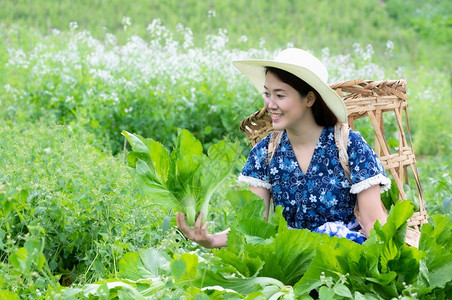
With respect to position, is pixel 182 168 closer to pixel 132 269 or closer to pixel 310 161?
pixel 132 269

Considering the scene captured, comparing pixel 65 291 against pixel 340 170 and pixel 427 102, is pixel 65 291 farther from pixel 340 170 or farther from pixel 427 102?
pixel 427 102

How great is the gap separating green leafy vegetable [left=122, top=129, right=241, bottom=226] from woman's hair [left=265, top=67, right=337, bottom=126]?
20.7 inches

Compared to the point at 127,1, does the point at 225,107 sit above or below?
below

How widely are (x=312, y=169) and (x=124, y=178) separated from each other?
1025mm

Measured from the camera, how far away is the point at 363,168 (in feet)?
8.45

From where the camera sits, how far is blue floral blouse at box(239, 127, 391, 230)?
8.52 ft

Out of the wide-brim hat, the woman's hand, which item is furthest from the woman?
the woman's hand

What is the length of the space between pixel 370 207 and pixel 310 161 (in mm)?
291

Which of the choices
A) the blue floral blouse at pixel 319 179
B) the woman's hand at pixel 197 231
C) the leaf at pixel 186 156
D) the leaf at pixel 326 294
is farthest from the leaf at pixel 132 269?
the blue floral blouse at pixel 319 179

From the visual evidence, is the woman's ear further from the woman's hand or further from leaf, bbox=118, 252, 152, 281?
leaf, bbox=118, 252, 152, 281

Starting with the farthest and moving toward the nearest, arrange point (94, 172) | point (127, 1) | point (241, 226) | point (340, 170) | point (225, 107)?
point (127, 1)
point (225, 107)
point (94, 172)
point (340, 170)
point (241, 226)

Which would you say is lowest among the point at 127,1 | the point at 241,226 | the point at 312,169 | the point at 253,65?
the point at 241,226

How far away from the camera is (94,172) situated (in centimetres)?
331

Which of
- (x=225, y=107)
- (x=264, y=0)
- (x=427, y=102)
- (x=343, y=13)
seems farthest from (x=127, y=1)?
(x=225, y=107)
